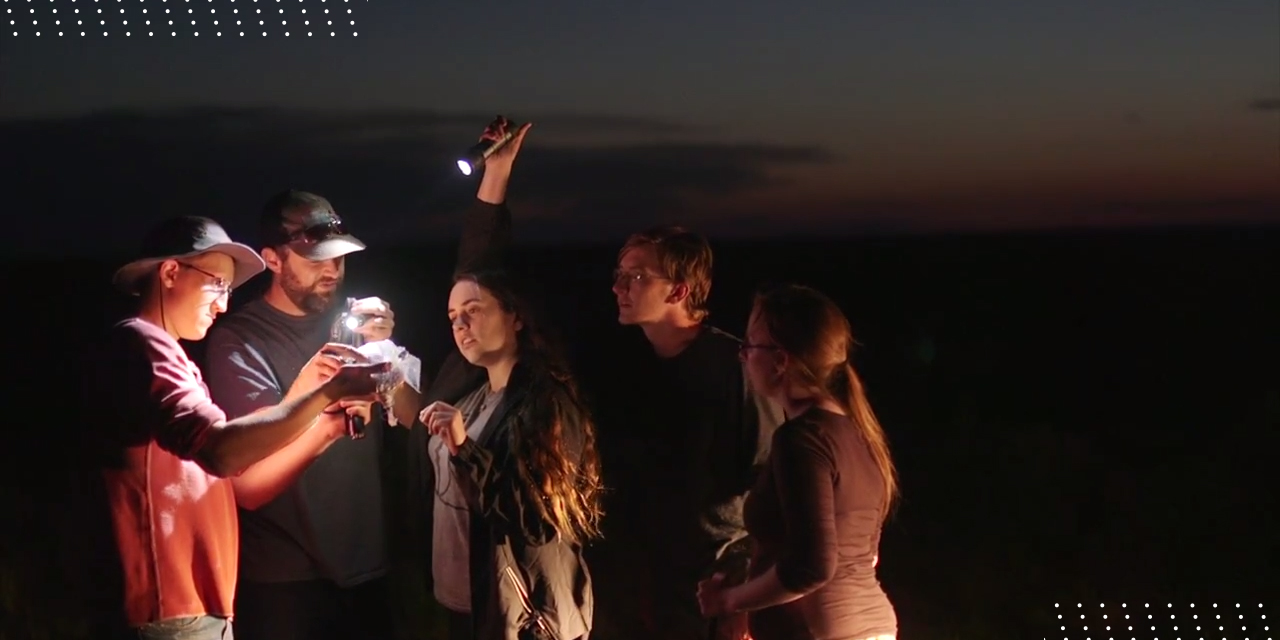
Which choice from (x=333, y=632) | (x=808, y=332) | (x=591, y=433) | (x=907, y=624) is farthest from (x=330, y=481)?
(x=907, y=624)

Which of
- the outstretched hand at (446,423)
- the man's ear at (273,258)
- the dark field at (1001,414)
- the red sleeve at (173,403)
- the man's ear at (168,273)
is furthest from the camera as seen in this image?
the dark field at (1001,414)

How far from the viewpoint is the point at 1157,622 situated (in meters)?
6.66

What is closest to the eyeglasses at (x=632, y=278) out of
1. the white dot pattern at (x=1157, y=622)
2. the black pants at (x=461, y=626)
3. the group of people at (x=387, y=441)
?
the group of people at (x=387, y=441)

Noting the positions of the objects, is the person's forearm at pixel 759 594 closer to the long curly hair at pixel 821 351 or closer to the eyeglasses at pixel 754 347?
the long curly hair at pixel 821 351

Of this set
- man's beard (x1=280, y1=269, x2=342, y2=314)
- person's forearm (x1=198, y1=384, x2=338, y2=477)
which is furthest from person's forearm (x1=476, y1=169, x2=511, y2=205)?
person's forearm (x1=198, y1=384, x2=338, y2=477)

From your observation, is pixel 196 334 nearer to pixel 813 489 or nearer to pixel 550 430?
pixel 550 430

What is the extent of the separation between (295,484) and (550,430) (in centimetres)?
81

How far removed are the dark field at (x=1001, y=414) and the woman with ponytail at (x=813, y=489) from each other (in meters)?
0.93

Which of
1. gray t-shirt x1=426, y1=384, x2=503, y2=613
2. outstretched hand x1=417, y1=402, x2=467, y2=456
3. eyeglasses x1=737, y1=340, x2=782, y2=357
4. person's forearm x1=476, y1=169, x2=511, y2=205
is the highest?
person's forearm x1=476, y1=169, x2=511, y2=205

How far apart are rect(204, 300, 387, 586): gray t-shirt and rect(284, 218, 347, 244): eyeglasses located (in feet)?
0.75

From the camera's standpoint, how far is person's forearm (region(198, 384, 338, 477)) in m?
4.12

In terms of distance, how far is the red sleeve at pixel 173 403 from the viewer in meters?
4.04

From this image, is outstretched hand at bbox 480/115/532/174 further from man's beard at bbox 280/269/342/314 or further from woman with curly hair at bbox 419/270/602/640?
man's beard at bbox 280/269/342/314

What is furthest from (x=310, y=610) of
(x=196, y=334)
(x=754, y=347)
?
(x=754, y=347)
